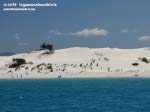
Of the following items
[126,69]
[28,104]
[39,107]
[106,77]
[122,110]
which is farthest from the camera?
[126,69]

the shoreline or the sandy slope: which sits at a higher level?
the sandy slope

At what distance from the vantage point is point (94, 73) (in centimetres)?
13875

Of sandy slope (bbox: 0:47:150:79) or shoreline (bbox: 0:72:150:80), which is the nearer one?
shoreline (bbox: 0:72:150:80)

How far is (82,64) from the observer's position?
152 metres

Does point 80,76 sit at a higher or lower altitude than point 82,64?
lower

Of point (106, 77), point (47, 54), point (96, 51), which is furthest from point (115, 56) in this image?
point (106, 77)

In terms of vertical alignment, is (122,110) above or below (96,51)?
below

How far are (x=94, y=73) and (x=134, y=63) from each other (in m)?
18.5

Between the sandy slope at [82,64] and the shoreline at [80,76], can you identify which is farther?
the sandy slope at [82,64]

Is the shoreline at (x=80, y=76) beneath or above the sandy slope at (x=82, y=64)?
beneath

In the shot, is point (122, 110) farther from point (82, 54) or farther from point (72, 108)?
point (82, 54)

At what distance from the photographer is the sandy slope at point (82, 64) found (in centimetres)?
13875

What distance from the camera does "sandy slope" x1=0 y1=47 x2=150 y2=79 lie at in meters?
139

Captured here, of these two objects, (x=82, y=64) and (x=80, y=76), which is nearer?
(x=80, y=76)
